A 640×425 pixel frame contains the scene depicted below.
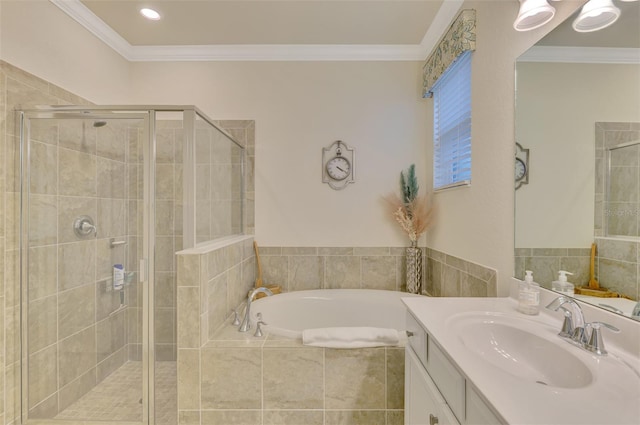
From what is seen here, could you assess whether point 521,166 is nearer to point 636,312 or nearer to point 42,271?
point 636,312

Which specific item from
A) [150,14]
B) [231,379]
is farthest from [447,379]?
[150,14]

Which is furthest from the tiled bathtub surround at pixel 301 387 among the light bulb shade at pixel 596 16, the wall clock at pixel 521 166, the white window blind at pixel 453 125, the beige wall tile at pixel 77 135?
the light bulb shade at pixel 596 16

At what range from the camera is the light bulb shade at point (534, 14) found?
1069 mm

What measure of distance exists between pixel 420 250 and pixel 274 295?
1.23m

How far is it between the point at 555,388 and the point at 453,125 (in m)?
1.75

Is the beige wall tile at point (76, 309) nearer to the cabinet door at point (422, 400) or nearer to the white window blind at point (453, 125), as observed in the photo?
the cabinet door at point (422, 400)

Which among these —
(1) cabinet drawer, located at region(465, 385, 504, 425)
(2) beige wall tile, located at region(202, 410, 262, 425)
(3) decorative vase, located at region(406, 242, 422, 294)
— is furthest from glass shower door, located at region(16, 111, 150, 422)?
(3) decorative vase, located at region(406, 242, 422, 294)

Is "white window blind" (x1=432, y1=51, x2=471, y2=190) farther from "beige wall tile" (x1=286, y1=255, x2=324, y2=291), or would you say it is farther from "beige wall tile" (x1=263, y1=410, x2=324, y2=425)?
"beige wall tile" (x1=263, y1=410, x2=324, y2=425)

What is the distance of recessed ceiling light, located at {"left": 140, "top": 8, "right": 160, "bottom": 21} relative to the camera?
1965 mm

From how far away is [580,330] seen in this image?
837 mm

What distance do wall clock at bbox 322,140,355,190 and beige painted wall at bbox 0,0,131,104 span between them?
1.79 m

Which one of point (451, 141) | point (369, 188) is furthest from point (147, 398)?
point (451, 141)

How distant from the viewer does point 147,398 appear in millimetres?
1606

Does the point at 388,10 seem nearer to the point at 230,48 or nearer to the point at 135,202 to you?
the point at 230,48
